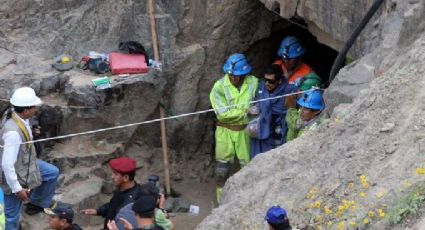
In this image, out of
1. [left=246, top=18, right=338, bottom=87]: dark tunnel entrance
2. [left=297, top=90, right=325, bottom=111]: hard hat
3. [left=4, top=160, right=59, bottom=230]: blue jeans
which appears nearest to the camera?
[left=4, top=160, right=59, bottom=230]: blue jeans

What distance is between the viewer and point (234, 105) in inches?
339

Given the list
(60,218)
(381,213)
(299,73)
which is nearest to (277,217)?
(381,213)

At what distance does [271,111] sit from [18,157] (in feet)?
9.64

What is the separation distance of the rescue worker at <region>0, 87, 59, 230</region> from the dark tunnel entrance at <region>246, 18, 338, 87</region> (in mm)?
3753

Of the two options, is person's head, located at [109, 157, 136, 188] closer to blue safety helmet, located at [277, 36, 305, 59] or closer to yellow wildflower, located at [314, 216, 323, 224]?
yellow wildflower, located at [314, 216, 323, 224]

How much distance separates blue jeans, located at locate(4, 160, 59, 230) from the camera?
736 centimetres

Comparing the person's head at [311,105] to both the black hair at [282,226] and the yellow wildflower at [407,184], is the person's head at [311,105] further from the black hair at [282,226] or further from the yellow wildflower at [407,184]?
the black hair at [282,226]

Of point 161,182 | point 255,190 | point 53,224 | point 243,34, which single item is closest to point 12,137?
point 53,224

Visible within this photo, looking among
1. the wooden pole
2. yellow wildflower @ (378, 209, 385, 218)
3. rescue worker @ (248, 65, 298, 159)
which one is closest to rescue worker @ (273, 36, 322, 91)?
rescue worker @ (248, 65, 298, 159)

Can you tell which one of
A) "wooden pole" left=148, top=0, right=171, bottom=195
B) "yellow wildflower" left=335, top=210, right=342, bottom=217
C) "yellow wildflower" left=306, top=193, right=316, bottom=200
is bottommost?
"wooden pole" left=148, top=0, right=171, bottom=195

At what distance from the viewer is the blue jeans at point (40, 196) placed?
24.1ft

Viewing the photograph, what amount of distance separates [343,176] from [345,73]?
7.32 feet

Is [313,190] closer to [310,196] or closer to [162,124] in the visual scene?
[310,196]

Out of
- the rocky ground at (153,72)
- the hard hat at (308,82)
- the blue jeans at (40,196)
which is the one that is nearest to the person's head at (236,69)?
the hard hat at (308,82)
